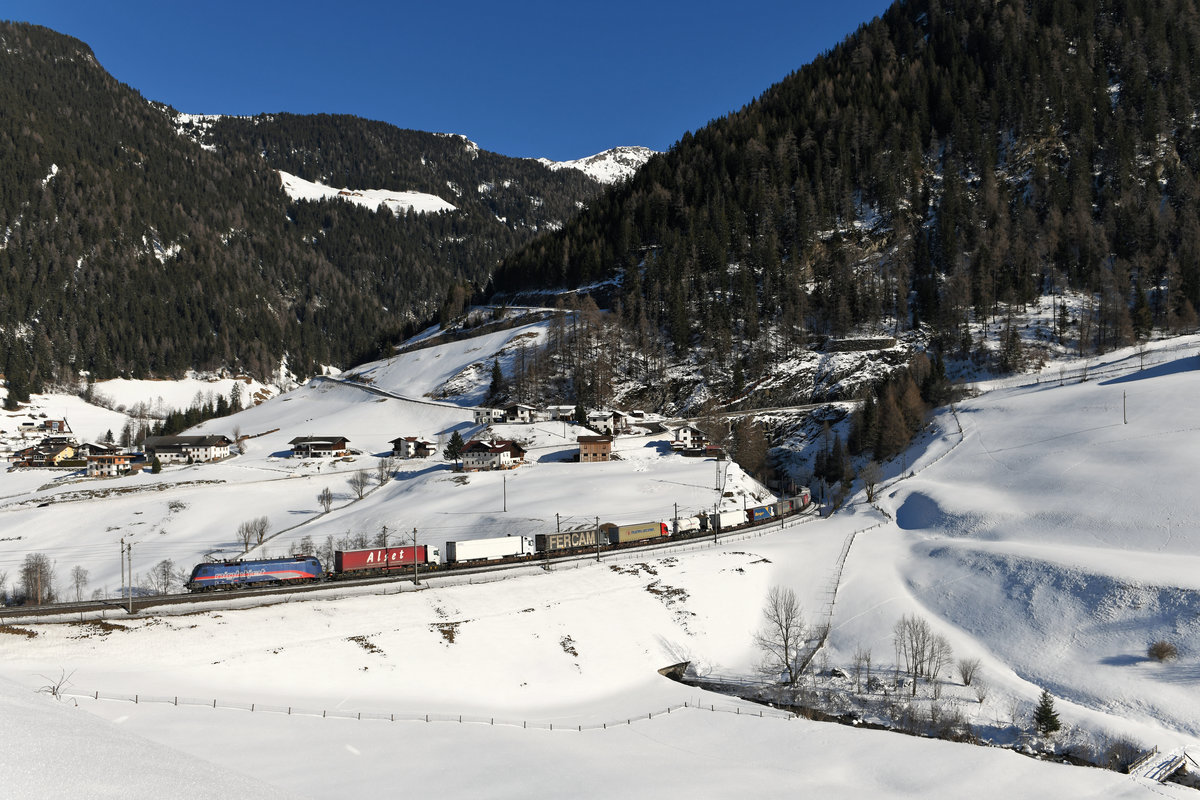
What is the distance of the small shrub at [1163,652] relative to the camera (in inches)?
1550

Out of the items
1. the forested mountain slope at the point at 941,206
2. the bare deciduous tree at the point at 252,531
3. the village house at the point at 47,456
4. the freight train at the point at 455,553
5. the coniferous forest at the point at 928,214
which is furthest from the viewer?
the forested mountain slope at the point at 941,206

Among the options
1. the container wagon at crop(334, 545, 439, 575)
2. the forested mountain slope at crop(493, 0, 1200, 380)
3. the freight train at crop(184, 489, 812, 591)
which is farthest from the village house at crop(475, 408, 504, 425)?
the container wagon at crop(334, 545, 439, 575)

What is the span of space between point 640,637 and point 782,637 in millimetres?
11287

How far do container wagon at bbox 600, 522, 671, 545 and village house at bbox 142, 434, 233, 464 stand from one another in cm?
9085

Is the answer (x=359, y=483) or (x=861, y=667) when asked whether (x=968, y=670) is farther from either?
(x=359, y=483)

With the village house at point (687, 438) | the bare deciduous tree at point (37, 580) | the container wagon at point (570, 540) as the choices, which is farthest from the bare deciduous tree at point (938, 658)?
the bare deciduous tree at point (37, 580)

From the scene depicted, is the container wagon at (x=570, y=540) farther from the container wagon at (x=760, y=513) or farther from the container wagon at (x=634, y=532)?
the container wagon at (x=760, y=513)

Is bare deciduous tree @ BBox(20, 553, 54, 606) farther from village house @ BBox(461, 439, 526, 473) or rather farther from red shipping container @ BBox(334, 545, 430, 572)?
village house @ BBox(461, 439, 526, 473)

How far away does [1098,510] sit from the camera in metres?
56.9

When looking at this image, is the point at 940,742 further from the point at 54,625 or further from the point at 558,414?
the point at 558,414

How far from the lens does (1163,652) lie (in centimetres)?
3950

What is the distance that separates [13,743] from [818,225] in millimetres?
171490

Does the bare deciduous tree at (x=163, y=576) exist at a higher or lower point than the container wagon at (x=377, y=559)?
lower

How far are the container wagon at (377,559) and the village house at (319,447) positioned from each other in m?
66.1
